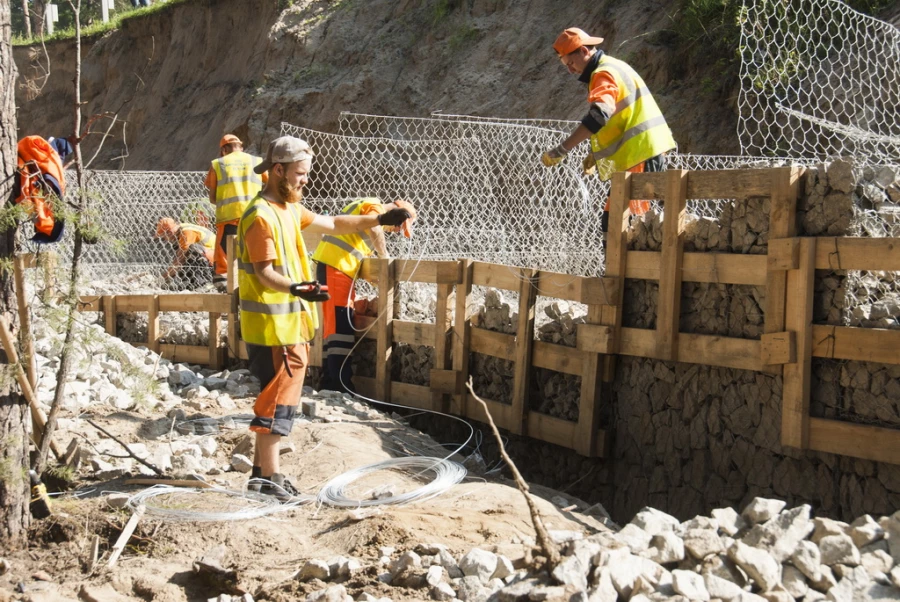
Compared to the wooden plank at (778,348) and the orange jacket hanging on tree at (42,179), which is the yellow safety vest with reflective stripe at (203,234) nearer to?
the orange jacket hanging on tree at (42,179)

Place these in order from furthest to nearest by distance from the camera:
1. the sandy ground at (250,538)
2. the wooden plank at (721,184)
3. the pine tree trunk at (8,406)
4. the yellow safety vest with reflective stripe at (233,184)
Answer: the yellow safety vest with reflective stripe at (233,184) → the wooden plank at (721,184) → the pine tree trunk at (8,406) → the sandy ground at (250,538)

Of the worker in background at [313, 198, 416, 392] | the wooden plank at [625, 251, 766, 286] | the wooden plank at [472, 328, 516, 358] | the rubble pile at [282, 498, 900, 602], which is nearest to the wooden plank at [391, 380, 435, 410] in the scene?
the worker in background at [313, 198, 416, 392]

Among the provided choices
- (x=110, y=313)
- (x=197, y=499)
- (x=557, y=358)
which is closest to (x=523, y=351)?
(x=557, y=358)

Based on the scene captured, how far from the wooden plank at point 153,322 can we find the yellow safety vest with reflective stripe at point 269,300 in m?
4.63

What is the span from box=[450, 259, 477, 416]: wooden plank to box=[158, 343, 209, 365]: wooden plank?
3.06 metres

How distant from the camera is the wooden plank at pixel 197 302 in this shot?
8867 mm

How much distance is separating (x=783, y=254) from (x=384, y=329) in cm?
344

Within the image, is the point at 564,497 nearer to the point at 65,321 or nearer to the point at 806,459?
the point at 806,459

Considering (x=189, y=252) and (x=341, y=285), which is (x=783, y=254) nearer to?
(x=341, y=285)

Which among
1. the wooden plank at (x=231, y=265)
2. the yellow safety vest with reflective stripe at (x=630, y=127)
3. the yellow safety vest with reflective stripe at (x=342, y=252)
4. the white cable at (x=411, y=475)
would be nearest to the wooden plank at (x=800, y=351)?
the yellow safety vest with reflective stripe at (x=630, y=127)

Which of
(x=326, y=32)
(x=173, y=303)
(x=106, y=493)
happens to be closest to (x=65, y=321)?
(x=106, y=493)

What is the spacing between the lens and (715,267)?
17.9ft

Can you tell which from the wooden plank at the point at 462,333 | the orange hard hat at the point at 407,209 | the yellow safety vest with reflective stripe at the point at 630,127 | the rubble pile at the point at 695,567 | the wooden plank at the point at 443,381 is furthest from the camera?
the wooden plank at the point at 443,381

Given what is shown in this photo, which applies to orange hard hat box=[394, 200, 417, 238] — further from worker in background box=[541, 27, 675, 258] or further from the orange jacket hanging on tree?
the orange jacket hanging on tree
